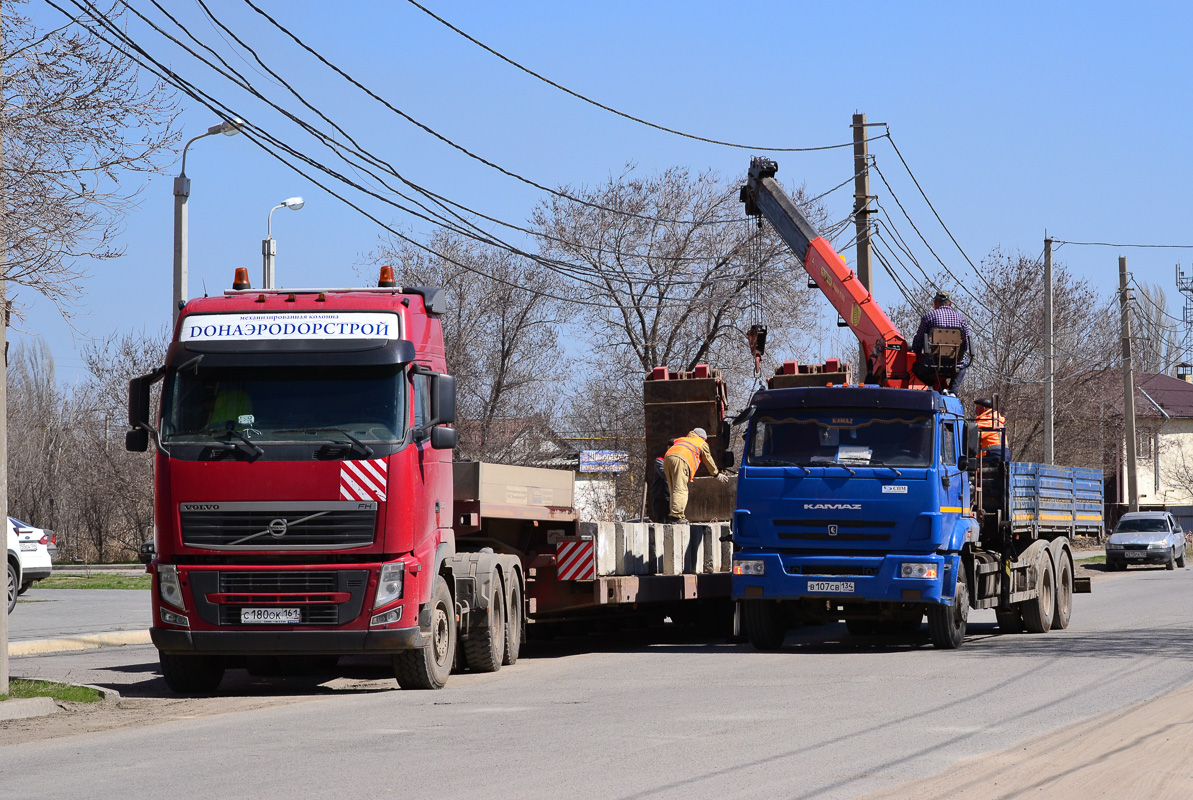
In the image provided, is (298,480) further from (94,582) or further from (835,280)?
(94,582)

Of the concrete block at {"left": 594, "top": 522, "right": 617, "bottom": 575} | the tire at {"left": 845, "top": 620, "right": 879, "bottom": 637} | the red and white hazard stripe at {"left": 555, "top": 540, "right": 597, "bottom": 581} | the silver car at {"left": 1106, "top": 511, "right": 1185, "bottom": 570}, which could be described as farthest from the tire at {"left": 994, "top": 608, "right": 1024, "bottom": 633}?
the silver car at {"left": 1106, "top": 511, "right": 1185, "bottom": 570}

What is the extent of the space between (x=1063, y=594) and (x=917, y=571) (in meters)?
5.94

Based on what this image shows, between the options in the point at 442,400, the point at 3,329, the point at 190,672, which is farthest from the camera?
the point at 190,672

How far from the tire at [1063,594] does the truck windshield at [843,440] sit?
17.9ft

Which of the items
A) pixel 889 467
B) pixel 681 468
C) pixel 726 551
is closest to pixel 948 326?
pixel 889 467

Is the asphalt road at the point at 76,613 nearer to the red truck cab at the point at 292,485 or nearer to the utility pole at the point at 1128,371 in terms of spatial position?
the red truck cab at the point at 292,485

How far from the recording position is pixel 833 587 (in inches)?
611

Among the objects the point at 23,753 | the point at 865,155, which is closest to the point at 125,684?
the point at 23,753

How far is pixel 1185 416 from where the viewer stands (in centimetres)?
7881

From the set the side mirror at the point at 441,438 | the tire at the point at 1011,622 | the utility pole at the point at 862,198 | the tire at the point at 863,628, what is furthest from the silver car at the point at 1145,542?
the side mirror at the point at 441,438

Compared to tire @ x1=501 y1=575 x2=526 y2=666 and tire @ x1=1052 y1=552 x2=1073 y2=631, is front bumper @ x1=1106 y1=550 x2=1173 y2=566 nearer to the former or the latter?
tire @ x1=1052 y1=552 x2=1073 y2=631

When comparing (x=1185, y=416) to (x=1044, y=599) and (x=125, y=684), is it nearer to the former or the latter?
(x=1044, y=599)

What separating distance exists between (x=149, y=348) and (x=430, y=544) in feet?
145

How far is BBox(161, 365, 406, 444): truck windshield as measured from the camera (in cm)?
1204
